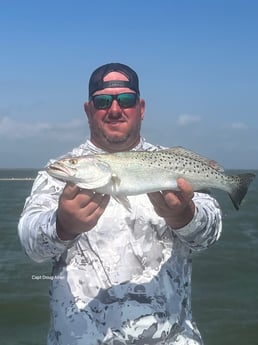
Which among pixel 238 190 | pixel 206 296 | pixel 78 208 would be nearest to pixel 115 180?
pixel 78 208

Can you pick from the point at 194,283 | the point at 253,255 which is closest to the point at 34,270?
the point at 194,283

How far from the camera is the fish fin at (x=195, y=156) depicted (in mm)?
4898

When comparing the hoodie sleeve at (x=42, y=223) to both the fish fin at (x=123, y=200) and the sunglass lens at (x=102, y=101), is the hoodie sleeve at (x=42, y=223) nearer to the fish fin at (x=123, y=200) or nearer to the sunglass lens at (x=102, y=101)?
the fish fin at (x=123, y=200)

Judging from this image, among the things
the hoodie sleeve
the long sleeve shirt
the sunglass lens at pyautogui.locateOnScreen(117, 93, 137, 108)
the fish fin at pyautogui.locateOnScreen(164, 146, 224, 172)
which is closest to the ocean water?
the long sleeve shirt

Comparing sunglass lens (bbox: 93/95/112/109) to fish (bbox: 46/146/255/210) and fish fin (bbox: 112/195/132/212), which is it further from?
fish fin (bbox: 112/195/132/212)

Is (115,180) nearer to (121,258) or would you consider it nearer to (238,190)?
(121,258)

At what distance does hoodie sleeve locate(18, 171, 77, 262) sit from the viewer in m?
4.38

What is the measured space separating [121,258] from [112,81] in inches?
60.9

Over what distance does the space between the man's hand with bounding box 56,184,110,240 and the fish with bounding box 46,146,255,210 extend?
0.25 feet

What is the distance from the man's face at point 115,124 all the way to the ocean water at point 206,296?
6989mm

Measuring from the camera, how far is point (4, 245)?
22.0 m

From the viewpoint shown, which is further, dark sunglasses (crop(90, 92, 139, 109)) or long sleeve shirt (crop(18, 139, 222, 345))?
dark sunglasses (crop(90, 92, 139, 109))

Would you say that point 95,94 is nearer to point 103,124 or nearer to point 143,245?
point 103,124

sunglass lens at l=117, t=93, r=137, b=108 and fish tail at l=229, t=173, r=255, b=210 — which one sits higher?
sunglass lens at l=117, t=93, r=137, b=108
